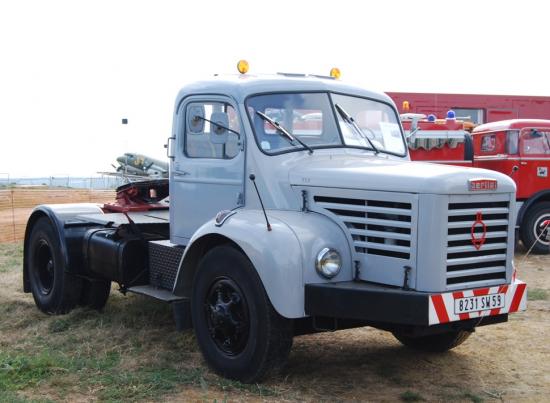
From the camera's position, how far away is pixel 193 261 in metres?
5.79

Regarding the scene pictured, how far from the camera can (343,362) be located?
6.07 m

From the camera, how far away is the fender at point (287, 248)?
482 centimetres

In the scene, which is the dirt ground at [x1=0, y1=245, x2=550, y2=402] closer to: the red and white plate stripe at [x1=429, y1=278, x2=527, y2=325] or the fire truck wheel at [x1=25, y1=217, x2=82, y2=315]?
the fire truck wheel at [x1=25, y1=217, x2=82, y2=315]

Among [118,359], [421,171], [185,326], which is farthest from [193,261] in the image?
[421,171]

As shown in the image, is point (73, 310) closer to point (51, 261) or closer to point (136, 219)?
point (51, 261)

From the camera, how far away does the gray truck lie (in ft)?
15.6

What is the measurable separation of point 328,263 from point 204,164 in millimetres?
1702

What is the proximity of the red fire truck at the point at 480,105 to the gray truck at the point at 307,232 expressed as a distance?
11.8 m

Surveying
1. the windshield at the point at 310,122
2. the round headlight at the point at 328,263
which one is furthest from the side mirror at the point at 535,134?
the round headlight at the point at 328,263

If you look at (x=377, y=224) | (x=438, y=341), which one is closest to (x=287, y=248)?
(x=377, y=224)

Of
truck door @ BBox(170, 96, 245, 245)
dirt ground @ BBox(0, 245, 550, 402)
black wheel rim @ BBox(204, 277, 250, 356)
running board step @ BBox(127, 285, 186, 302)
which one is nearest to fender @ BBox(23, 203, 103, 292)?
dirt ground @ BBox(0, 245, 550, 402)

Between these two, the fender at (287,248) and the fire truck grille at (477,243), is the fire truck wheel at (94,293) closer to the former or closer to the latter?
the fender at (287,248)

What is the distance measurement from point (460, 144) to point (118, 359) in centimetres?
918

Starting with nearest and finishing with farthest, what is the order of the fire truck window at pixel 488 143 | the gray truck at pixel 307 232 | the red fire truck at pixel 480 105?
the gray truck at pixel 307 232
the fire truck window at pixel 488 143
the red fire truck at pixel 480 105
